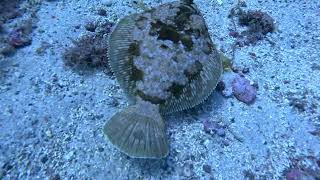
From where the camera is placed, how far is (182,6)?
5012mm

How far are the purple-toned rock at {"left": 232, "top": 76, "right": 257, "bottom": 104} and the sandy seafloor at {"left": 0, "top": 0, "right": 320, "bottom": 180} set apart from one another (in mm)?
96

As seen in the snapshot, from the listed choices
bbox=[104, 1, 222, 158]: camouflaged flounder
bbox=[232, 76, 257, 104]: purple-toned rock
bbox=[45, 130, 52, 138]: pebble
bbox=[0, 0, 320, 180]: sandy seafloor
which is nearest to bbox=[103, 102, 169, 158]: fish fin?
bbox=[104, 1, 222, 158]: camouflaged flounder

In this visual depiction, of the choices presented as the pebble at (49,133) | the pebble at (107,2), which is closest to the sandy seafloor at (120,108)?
the pebble at (49,133)


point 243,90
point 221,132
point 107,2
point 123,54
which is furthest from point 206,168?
point 107,2

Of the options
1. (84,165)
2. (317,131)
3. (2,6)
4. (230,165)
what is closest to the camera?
(84,165)

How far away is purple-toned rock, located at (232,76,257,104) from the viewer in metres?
5.00

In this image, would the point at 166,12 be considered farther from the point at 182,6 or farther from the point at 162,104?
the point at 162,104

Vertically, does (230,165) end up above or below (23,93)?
below

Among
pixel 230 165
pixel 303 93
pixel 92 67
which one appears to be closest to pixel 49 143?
pixel 92 67

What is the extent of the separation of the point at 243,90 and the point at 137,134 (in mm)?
2105

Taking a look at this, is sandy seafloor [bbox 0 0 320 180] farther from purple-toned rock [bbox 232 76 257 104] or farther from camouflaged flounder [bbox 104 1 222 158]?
camouflaged flounder [bbox 104 1 222 158]

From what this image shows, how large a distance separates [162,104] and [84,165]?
3.84 feet

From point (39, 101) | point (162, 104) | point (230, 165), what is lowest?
point (230, 165)

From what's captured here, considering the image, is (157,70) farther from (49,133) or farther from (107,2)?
(107,2)
